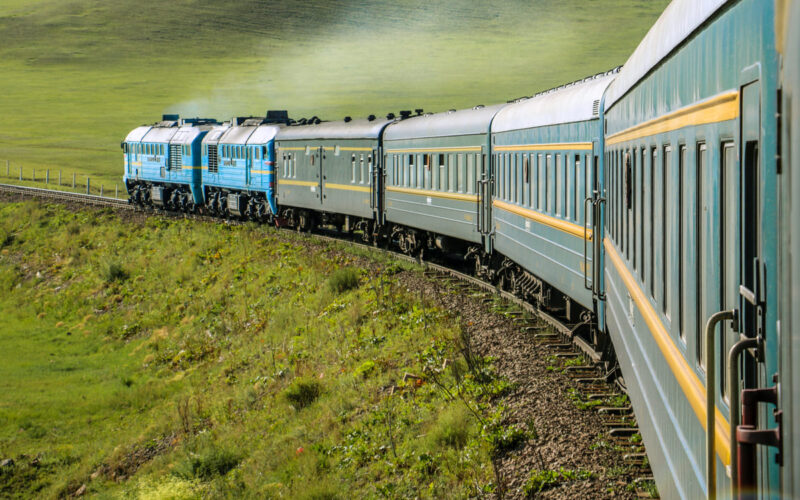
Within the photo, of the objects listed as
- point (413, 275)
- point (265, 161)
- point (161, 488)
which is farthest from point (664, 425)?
point (265, 161)

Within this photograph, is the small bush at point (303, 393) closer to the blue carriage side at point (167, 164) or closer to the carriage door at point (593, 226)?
the carriage door at point (593, 226)

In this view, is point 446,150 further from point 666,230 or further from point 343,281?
point 666,230

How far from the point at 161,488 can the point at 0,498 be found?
3822 mm

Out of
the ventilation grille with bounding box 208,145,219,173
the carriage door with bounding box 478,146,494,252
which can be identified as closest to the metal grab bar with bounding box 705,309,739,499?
the carriage door with bounding box 478,146,494,252

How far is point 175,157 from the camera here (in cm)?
4659

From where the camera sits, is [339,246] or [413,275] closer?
[413,275]

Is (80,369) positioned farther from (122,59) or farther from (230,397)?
(122,59)

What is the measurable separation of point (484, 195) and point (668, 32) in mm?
15397

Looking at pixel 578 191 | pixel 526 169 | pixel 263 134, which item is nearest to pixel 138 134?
pixel 263 134

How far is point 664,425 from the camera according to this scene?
5906 mm

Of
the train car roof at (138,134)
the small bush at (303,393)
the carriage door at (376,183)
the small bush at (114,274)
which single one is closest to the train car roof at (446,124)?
the carriage door at (376,183)

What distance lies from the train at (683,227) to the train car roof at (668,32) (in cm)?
2

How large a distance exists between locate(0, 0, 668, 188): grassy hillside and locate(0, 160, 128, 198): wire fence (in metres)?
4.32

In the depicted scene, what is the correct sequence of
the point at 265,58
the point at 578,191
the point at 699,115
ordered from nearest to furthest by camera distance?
1. the point at 699,115
2. the point at 578,191
3. the point at 265,58
